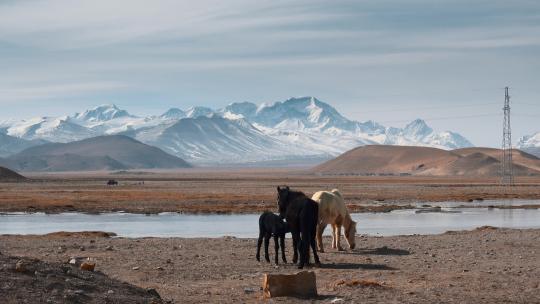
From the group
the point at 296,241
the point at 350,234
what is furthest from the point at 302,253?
the point at 350,234

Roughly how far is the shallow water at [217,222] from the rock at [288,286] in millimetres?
19406

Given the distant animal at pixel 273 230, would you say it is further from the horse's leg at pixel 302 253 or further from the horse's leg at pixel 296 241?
the horse's leg at pixel 302 253

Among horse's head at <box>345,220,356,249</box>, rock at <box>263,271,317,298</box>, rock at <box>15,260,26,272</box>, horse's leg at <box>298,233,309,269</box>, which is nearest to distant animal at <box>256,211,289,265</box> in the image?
horse's leg at <box>298,233,309,269</box>

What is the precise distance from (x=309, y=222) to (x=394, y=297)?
18.4 ft

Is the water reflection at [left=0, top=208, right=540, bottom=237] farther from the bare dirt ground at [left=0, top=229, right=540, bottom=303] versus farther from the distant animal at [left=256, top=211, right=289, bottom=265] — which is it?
the distant animal at [left=256, top=211, right=289, bottom=265]

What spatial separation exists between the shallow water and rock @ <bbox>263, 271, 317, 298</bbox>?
63.7 ft

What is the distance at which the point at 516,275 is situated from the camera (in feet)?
65.1

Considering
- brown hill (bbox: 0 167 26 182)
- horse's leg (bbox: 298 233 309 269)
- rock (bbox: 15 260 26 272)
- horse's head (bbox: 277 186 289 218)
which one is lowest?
horse's leg (bbox: 298 233 309 269)

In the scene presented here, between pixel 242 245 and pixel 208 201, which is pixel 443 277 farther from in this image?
pixel 208 201

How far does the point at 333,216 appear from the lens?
26.7m

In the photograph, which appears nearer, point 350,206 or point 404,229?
point 404,229

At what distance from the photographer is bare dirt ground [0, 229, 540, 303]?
55.7 feet

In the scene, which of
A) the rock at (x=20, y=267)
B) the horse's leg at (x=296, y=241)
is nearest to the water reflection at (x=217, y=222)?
the horse's leg at (x=296, y=241)

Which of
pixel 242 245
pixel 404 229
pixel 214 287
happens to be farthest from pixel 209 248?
pixel 404 229
